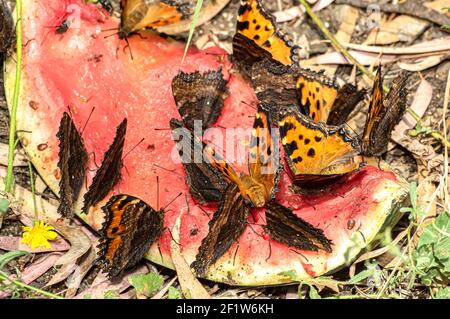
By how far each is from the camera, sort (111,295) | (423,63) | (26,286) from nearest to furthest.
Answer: (26,286), (111,295), (423,63)

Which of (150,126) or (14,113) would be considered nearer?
(14,113)

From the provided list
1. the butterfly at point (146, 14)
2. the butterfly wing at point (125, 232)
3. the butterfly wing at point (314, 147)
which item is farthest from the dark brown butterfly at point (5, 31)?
the butterfly wing at point (314, 147)

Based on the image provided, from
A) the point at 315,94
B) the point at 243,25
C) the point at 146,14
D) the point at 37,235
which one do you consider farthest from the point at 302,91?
the point at 37,235

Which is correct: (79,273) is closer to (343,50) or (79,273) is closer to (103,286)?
(103,286)

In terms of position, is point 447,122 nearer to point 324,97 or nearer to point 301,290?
point 324,97

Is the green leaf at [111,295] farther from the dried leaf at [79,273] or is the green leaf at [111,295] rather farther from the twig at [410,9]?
the twig at [410,9]

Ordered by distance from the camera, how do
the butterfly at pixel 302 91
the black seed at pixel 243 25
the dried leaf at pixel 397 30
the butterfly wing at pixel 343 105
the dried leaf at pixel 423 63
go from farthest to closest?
the dried leaf at pixel 397 30 < the dried leaf at pixel 423 63 < the black seed at pixel 243 25 < the butterfly wing at pixel 343 105 < the butterfly at pixel 302 91
